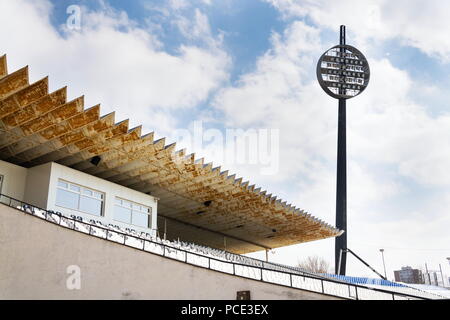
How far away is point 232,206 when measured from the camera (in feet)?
97.1

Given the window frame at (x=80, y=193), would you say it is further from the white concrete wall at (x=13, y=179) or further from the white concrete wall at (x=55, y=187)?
the white concrete wall at (x=13, y=179)

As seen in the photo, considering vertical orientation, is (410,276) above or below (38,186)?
above

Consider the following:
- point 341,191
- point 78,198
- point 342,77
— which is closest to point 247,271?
point 78,198

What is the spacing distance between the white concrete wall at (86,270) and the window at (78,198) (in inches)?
214

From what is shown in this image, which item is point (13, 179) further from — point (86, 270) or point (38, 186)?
point (86, 270)

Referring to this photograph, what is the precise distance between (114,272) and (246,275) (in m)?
4.44

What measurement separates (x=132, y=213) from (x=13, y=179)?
250 inches

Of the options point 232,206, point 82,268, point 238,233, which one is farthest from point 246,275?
point 238,233

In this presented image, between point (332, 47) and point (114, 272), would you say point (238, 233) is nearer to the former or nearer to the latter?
point (114, 272)

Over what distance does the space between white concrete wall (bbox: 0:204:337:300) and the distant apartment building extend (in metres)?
84.9

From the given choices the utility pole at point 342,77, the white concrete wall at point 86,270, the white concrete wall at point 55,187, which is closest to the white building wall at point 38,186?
the white concrete wall at point 55,187

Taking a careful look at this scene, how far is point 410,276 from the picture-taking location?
95812 mm

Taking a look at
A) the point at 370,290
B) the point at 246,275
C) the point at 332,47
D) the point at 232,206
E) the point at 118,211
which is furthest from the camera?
the point at 332,47

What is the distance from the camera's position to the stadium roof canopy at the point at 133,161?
16344 millimetres
